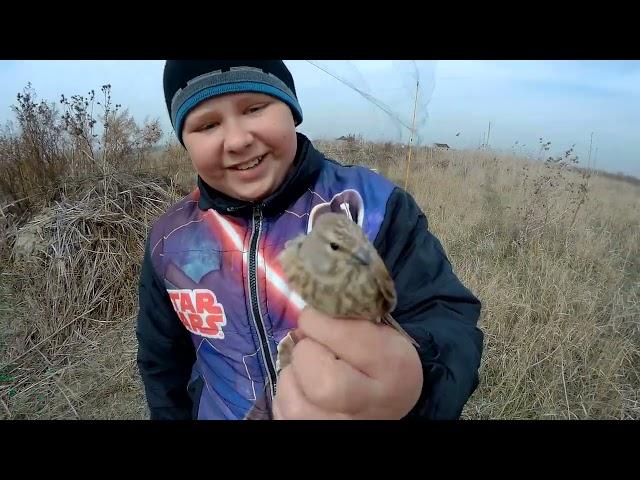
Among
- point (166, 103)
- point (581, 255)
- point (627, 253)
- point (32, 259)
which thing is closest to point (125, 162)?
point (32, 259)

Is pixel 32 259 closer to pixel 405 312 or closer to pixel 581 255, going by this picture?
pixel 405 312

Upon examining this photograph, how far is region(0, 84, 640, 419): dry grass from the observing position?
65.0 inches

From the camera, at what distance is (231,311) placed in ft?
3.44

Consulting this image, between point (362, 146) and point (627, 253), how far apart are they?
4.08 feet

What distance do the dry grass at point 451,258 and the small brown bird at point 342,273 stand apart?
40.6 inches

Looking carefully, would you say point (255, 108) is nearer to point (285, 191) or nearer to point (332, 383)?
point (285, 191)

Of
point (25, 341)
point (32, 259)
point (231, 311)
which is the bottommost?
point (25, 341)

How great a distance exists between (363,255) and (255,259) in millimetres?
435

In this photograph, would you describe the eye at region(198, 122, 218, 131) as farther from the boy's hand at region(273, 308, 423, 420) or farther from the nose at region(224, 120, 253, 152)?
the boy's hand at region(273, 308, 423, 420)

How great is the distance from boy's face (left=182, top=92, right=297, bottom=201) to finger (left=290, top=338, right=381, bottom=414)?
43cm

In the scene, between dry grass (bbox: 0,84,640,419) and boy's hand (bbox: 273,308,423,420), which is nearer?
boy's hand (bbox: 273,308,423,420)

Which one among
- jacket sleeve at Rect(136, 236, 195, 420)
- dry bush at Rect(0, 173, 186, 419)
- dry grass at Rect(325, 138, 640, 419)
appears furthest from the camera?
dry bush at Rect(0, 173, 186, 419)

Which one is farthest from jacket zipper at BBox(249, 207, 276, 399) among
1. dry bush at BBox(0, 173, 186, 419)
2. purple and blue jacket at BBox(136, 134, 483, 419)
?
dry bush at BBox(0, 173, 186, 419)

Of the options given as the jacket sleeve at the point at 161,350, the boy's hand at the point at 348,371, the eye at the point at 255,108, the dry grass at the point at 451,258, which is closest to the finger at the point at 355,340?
the boy's hand at the point at 348,371
